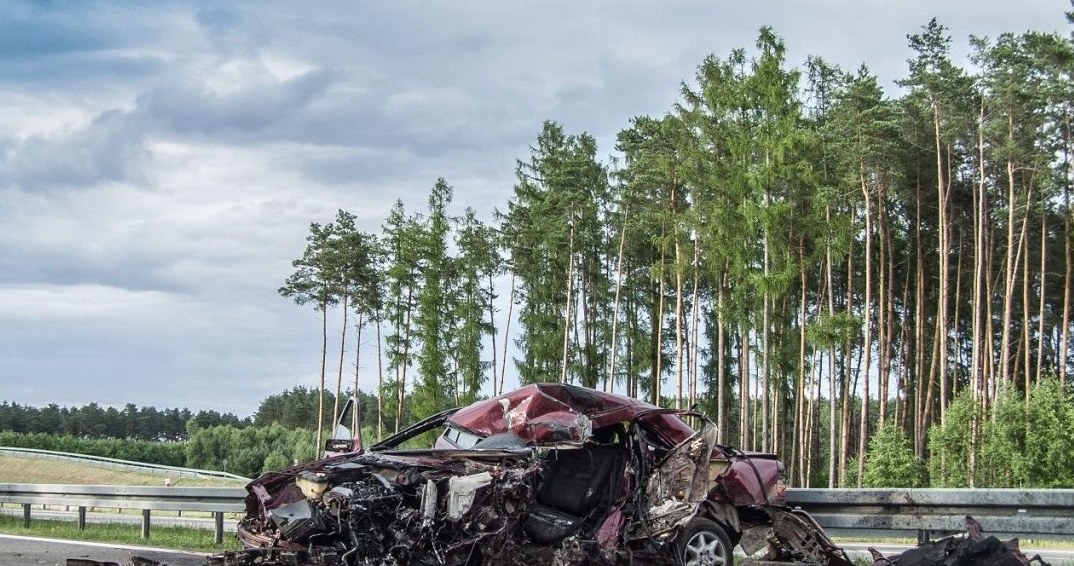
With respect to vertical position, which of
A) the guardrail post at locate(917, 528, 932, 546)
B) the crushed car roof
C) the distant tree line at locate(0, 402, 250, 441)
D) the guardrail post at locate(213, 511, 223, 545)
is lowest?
the distant tree line at locate(0, 402, 250, 441)

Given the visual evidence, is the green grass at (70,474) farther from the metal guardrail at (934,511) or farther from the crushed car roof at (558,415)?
the crushed car roof at (558,415)

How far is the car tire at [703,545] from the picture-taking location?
24.4ft

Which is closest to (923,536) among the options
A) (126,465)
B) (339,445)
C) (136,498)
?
(339,445)

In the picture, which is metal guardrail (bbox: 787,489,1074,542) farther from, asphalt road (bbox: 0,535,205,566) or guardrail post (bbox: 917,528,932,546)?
asphalt road (bbox: 0,535,205,566)

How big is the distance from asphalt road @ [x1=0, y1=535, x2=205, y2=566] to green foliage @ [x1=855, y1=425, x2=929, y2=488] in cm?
2982

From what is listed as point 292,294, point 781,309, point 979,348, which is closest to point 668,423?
point 979,348

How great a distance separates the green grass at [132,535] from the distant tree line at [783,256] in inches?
977

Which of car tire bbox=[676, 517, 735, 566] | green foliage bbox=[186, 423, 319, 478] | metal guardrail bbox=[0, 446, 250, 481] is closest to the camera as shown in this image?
car tire bbox=[676, 517, 735, 566]

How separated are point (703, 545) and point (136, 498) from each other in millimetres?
9354

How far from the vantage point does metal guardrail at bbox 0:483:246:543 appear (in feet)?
40.8

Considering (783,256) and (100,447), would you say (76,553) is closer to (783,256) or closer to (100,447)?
→ (783,256)

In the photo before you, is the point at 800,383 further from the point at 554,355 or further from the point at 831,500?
the point at 831,500

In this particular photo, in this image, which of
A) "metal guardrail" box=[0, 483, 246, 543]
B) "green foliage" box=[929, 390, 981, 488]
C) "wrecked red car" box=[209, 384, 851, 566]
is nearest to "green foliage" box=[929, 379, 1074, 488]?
"green foliage" box=[929, 390, 981, 488]

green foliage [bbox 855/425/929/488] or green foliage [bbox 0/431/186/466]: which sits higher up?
green foliage [bbox 855/425/929/488]
